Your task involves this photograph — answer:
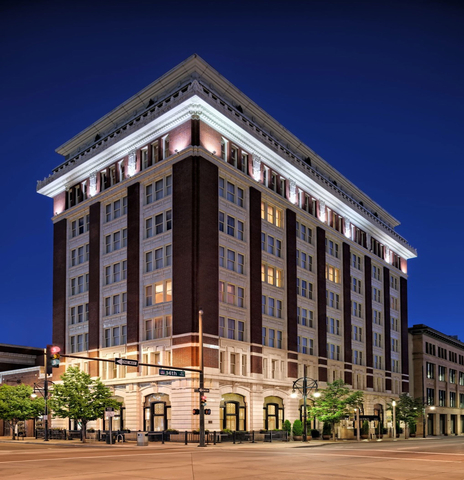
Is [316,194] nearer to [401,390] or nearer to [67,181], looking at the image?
[67,181]

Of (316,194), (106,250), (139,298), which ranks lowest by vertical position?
(139,298)

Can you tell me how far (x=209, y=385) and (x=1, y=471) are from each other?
34.2m

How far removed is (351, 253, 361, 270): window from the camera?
92625 mm

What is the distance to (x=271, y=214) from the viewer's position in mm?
73125

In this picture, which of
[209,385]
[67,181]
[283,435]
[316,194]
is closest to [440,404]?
[316,194]

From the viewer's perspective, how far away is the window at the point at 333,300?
84.2 m

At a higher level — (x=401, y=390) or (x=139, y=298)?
(x=139, y=298)

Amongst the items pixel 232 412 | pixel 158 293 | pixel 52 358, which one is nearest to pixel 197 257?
pixel 158 293

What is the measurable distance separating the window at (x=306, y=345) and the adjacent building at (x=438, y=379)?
35.7 m

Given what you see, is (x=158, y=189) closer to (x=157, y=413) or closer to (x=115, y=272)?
(x=115, y=272)

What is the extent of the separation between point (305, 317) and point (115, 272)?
24.6m

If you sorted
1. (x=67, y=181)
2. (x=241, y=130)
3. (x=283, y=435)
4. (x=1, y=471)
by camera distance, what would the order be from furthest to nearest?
(x=67, y=181) < (x=241, y=130) < (x=283, y=435) < (x=1, y=471)

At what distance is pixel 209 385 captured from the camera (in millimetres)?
58781

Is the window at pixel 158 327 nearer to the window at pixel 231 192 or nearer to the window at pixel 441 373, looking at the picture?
the window at pixel 231 192
